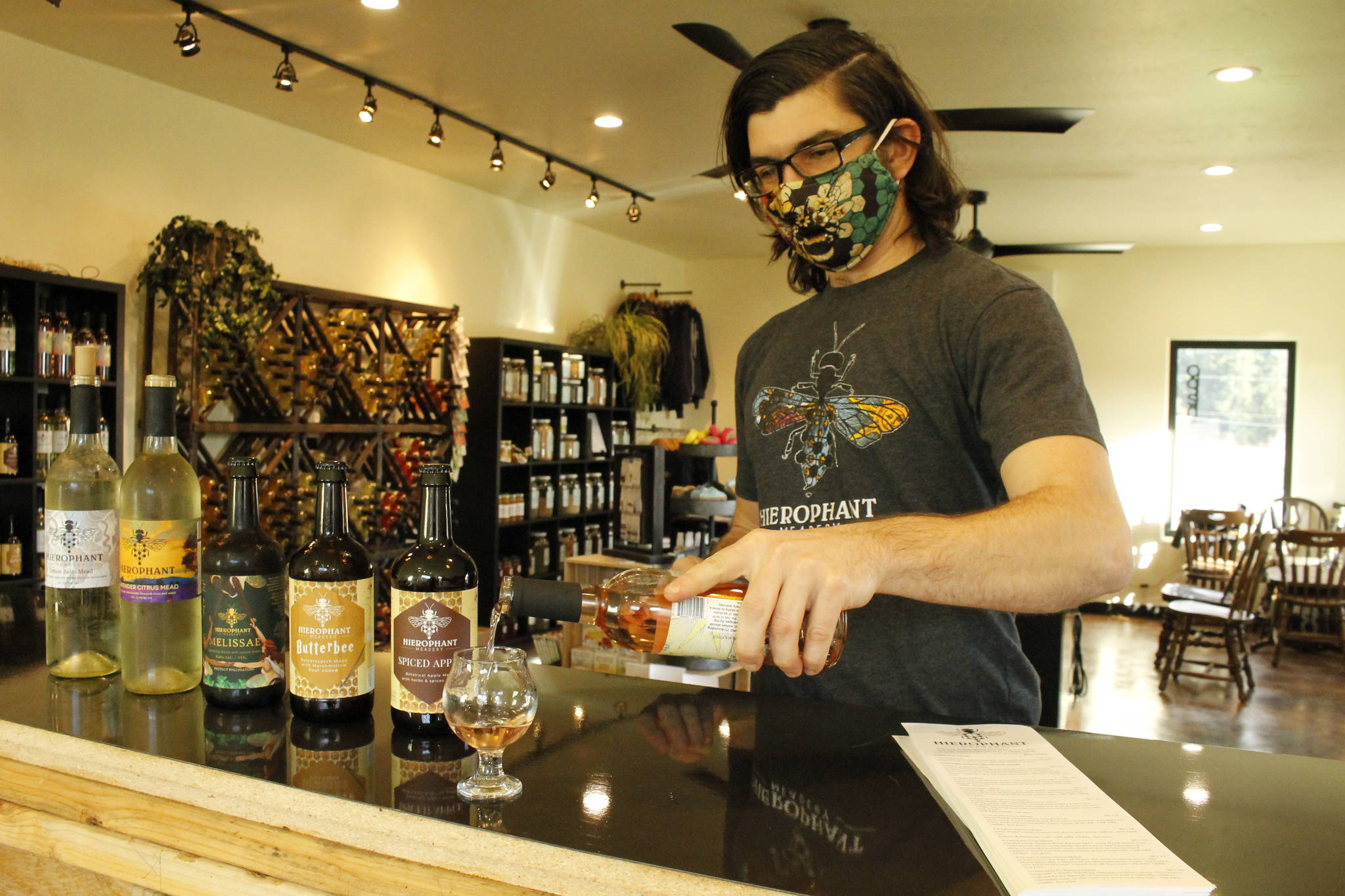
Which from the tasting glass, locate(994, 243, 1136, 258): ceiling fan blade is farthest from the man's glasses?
locate(994, 243, 1136, 258): ceiling fan blade

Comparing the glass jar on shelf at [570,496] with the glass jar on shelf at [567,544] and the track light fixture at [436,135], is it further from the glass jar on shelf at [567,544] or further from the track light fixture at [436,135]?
the track light fixture at [436,135]

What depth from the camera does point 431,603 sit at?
1.05 metres

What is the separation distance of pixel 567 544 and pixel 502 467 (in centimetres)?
68

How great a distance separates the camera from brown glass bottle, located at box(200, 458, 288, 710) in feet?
3.82

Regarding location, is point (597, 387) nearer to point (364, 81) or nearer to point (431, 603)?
point (364, 81)

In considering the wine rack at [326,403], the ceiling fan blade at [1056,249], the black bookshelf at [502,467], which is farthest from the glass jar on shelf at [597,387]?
the ceiling fan blade at [1056,249]

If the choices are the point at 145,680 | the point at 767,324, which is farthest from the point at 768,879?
the point at 767,324

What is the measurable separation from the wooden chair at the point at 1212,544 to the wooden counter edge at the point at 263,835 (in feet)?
24.3

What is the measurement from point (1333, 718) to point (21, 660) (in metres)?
6.13

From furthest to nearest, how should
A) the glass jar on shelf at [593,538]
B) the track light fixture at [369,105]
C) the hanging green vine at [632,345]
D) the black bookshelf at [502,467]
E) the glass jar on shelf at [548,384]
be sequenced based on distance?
the hanging green vine at [632,345] → the glass jar on shelf at [593,538] → the glass jar on shelf at [548,384] → the black bookshelf at [502,467] → the track light fixture at [369,105]

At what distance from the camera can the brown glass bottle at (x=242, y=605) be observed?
1163mm

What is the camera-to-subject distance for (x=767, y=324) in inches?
70.0

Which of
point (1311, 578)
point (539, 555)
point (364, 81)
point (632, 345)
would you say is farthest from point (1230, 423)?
point (364, 81)

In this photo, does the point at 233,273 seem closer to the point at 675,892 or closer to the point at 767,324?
the point at 767,324
